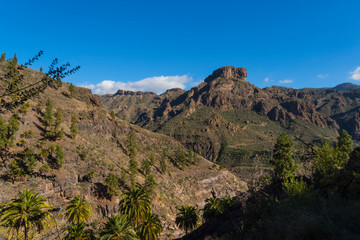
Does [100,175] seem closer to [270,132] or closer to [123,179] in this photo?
[123,179]

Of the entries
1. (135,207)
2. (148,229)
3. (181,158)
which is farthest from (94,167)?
(181,158)

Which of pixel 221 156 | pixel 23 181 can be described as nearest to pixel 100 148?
pixel 23 181

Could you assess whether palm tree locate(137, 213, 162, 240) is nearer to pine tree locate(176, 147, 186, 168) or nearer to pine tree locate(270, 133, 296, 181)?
pine tree locate(270, 133, 296, 181)

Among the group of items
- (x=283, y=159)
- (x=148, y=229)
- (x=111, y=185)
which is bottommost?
(x=148, y=229)

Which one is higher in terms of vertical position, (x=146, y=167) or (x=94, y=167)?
(x=94, y=167)

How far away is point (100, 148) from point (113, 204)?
87.2ft

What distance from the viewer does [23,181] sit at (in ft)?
133

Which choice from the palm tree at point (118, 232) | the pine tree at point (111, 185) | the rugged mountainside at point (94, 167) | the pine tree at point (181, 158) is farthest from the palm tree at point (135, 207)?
the pine tree at point (181, 158)

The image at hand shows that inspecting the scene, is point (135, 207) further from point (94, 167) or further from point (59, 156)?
point (94, 167)

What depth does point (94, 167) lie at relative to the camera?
55375 millimetres

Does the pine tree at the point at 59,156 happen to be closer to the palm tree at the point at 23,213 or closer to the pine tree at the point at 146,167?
the palm tree at the point at 23,213

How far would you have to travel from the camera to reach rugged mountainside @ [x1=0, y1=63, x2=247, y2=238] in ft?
144

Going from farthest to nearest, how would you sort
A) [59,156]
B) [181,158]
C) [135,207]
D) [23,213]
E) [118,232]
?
[181,158] < [59,156] < [135,207] < [23,213] < [118,232]

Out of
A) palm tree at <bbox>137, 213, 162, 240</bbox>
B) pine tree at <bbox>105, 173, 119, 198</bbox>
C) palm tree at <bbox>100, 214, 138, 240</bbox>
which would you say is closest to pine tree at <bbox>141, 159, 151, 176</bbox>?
pine tree at <bbox>105, 173, 119, 198</bbox>
